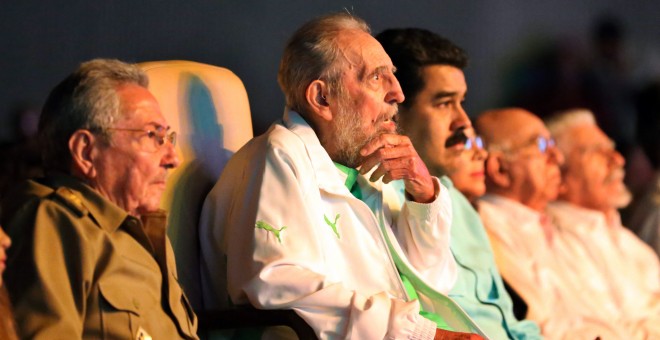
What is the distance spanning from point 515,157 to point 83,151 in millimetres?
2501

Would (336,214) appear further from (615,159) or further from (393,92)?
(615,159)

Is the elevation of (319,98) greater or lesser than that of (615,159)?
greater

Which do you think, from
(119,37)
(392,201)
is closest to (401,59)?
(392,201)

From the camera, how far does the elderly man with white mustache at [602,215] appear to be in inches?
216

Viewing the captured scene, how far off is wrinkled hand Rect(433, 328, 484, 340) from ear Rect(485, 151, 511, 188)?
169 centimetres

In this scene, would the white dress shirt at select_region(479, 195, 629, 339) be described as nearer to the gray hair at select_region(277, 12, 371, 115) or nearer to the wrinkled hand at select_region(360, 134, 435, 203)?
Answer: the wrinkled hand at select_region(360, 134, 435, 203)

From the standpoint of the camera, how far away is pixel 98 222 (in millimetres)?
2957

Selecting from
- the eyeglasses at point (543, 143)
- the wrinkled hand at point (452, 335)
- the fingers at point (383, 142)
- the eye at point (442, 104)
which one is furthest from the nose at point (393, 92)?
the eyeglasses at point (543, 143)

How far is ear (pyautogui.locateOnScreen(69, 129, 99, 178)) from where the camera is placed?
9.99 ft

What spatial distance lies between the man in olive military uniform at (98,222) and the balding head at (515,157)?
2139 mm

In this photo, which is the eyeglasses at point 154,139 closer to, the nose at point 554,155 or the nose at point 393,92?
the nose at point 393,92

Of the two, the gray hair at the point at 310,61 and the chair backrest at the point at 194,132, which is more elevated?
the gray hair at the point at 310,61

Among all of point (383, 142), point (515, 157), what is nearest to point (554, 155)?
point (515, 157)

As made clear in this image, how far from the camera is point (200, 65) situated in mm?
3953
